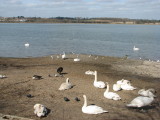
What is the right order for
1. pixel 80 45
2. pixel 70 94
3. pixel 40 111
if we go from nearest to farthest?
pixel 40 111 → pixel 70 94 → pixel 80 45

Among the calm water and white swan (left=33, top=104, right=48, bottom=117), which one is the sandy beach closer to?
white swan (left=33, top=104, right=48, bottom=117)

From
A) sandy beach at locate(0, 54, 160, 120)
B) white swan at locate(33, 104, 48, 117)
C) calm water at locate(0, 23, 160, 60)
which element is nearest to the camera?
white swan at locate(33, 104, 48, 117)

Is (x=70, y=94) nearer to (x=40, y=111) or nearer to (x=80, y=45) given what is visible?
(x=40, y=111)

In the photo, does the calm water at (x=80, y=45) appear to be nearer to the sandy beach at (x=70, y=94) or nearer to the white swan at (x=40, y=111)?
the sandy beach at (x=70, y=94)

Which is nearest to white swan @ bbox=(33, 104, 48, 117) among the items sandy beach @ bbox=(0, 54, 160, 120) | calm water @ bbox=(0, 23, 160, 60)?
sandy beach @ bbox=(0, 54, 160, 120)

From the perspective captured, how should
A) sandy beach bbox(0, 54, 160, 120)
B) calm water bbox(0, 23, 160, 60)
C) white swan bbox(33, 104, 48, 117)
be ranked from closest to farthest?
white swan bbox(33, 104, 48, 117)
sandy beach bbox(0, 54, 160, 120)
calm water bbox(0, 23, 160, 60)

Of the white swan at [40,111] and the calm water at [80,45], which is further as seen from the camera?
the calm water at [80,45]

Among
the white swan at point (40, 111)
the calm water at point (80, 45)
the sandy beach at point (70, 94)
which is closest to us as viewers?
the white swan at point (40, 111)

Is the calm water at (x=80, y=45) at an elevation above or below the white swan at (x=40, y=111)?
below

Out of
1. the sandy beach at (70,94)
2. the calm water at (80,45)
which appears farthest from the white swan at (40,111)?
the calm water at (80,45)

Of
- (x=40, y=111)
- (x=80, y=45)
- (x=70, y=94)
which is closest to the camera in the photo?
(x=40, y=111)

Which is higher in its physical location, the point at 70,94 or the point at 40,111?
the point at 40,111

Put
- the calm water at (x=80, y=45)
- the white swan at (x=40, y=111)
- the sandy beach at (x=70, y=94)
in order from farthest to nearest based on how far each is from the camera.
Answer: the calm water at (x=80, y=45), the sandy beach at (x=70, y=94), the white swan at (x=40, y=111)

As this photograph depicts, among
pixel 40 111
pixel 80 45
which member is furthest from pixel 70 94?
pixel 80 45
